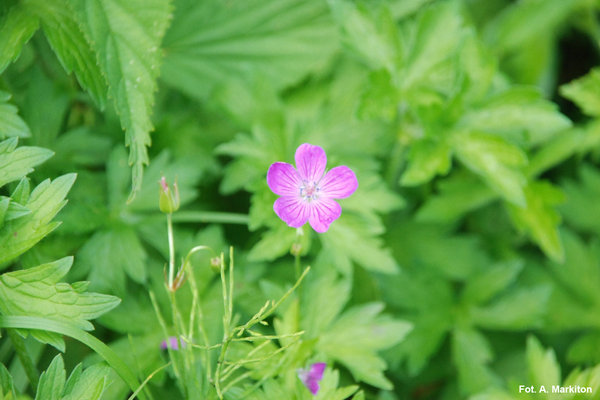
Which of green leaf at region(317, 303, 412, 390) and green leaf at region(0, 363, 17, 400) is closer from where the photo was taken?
green leaf at region(0, 363, 17, 400)

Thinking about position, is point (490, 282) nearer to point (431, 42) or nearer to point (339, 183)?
point (431, 42)

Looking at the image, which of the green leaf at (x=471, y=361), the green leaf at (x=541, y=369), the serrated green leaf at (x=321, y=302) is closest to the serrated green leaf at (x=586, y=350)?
the green leaf at (x=471, y=361)

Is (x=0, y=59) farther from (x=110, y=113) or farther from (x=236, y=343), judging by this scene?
(x=236, y=343)

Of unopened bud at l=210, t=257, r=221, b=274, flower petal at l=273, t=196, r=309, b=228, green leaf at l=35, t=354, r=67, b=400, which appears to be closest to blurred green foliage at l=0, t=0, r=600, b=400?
green leaf at l=35, t=354, r=67, b=400

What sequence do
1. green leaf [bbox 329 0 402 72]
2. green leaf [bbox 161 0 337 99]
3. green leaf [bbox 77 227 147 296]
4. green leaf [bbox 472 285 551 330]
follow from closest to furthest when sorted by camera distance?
1. green leaf [bbox 77 227 147 296]
2. green leaf [bbox 329 0 402 72]
3. green leaf [bbox 472 285 551 330]
4. green leaf [bbox 161 0 337 99]

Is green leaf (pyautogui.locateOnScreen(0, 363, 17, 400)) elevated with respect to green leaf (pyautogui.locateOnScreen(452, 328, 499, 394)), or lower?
elevated

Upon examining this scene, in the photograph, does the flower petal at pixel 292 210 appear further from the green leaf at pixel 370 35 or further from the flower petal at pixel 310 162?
the green leaf at pixel 370 35

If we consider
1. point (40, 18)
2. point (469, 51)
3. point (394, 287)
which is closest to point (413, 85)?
point (469, 51)

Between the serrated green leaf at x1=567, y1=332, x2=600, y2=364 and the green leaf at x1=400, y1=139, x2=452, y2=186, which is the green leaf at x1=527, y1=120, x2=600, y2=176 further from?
the serrated green leaf at x1=567, y1=332, x2=600, y2=364
